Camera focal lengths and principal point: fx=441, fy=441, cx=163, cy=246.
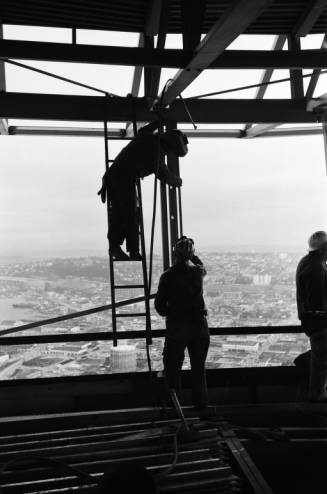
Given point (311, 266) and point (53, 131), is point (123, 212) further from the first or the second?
point (53, 131)

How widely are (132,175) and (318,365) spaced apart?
238 centimetres

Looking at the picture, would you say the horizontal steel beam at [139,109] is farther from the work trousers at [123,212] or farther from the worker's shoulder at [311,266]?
the worker's shoulder at [311,266]

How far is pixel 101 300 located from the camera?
15.5 ft

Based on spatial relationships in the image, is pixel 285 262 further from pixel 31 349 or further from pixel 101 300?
pixel 31 349

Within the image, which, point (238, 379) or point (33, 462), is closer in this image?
point (33, 462)

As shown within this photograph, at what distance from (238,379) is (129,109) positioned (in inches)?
120

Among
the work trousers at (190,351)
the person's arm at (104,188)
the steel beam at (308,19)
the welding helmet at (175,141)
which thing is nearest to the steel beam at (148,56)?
the welding helmet at (175,141)

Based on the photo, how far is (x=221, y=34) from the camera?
2.82 meters

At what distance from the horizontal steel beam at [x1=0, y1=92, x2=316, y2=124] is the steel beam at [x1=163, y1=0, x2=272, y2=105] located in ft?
3.37

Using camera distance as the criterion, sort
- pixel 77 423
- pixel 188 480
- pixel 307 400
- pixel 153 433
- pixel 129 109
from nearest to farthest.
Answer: pixel 188 480, pixel 153 433, pixel 77 423, pixel 307 400, pixel 129 109

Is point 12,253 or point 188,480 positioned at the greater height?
point 12,253

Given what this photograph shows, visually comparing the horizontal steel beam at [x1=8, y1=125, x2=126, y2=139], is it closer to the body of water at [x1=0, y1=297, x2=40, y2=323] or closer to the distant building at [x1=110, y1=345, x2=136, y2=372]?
the body of water at [x1=0, y1=297, x2=40, y2=323]

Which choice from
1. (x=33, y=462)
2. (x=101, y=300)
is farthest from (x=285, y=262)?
(x=33, y=462)

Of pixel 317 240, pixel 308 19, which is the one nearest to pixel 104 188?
pixel 317 240
